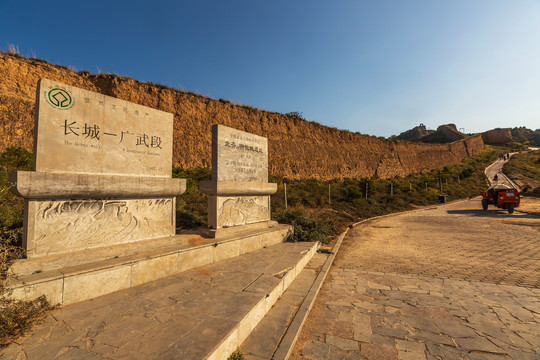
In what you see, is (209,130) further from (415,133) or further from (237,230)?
(415,133)

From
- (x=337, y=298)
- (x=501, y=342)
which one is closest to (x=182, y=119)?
(x=337, y=298)

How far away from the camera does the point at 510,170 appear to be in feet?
112

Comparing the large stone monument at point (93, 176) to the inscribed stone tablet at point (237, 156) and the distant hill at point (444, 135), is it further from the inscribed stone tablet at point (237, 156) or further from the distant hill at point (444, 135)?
the distant hill at point (444, 135)

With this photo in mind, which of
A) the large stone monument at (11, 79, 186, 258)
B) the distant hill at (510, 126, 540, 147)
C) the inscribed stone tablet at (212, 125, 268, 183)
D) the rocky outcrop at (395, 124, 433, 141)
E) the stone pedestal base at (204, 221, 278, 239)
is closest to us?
the large stone monument at (11, 79, 186, 258)

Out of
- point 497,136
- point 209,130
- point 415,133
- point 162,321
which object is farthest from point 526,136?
point 162,321

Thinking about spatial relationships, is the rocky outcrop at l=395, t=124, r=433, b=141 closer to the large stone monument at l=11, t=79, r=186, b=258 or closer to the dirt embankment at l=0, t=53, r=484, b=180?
the dirt embankment at l=0, t=53, r=484, b=180

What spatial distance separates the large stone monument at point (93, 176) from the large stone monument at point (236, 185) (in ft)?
3.03

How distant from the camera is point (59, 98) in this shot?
10.5 ft

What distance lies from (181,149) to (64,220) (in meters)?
12.9

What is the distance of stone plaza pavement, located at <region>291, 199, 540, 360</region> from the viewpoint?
→ 2.41 meters

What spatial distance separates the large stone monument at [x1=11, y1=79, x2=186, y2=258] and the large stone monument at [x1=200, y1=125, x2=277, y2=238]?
3.03 ft

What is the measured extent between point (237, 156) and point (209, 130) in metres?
12.2

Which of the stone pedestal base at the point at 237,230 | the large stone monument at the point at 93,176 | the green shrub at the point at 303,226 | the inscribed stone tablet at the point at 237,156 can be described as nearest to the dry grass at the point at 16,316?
the large stone monument at the point at 93,176

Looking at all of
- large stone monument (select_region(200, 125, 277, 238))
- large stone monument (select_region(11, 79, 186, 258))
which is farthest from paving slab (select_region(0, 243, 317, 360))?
large stone monument (select_region(200, 125, 277, 238))
